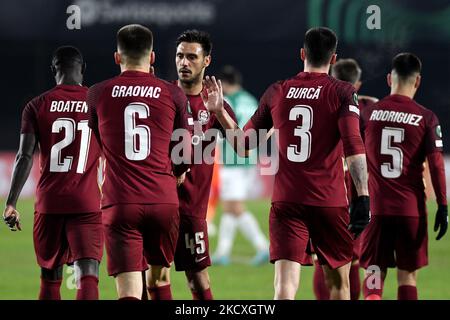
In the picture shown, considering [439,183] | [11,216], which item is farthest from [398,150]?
[11,216]

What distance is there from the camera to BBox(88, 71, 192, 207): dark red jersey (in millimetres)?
6074

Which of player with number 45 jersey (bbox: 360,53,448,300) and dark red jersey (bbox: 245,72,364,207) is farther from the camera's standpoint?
player with number 45 jersey (bbox: 360,53,448,300)

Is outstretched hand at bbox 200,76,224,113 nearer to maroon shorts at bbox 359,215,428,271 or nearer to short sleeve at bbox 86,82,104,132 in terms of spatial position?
short sleeve at bbox 86,82,104,132

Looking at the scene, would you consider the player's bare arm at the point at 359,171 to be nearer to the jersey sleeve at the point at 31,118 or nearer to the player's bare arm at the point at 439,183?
the player's bare arm at the point at 439,183

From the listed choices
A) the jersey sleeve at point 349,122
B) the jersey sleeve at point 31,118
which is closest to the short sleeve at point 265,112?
the jersey sleeve at point 349,122

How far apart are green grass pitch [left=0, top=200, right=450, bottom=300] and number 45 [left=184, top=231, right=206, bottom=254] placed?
81.4 inches

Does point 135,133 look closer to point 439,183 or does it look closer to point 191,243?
point 191,243

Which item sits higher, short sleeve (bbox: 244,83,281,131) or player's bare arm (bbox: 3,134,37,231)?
short sleeve (bbox: 244,83,281,131)

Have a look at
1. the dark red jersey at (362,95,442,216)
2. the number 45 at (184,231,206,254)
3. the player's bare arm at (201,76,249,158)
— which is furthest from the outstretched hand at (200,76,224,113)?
the dark red jersey at (362,95,442,216)

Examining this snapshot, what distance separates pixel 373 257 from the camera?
7.94 m

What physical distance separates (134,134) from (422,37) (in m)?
15.8

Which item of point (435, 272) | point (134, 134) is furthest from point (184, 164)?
point (435, 272)

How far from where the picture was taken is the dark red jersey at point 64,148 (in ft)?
22.7
